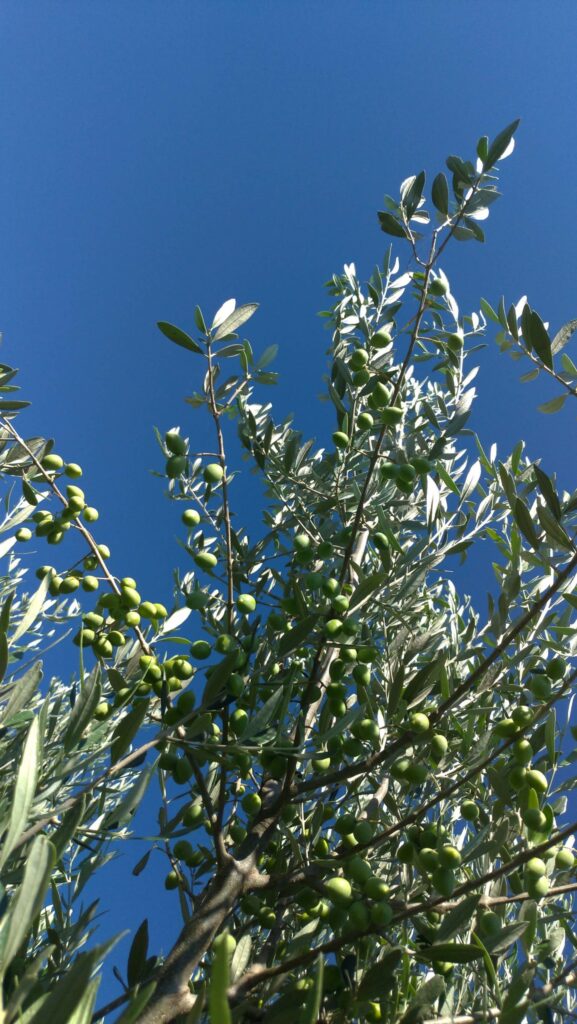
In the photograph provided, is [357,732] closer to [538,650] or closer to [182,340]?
[538,650]

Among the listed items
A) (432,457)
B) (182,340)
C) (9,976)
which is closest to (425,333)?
(432,457)

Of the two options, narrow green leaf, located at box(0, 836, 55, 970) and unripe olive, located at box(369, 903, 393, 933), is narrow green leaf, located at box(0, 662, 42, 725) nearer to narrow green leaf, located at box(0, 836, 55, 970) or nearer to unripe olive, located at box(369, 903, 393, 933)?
narrow green leaf, located at box(0, 836, 55, 970)

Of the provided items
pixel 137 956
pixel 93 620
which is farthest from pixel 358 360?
pixel 137 956

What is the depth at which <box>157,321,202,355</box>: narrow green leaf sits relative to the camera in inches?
78.7

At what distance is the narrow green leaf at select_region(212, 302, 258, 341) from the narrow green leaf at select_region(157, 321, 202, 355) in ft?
0.38

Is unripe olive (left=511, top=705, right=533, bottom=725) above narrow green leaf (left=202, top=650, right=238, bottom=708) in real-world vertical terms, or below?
below

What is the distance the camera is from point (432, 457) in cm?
260

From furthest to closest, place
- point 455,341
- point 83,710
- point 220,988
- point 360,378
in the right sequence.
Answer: point 455,341 < point 360,378 < point 83,710 < point 220,988

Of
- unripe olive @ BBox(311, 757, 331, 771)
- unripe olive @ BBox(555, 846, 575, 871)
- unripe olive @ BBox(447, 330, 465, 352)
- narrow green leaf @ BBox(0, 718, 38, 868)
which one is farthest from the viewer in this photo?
unripe olive @ BBox(447, 330, 465, 352)

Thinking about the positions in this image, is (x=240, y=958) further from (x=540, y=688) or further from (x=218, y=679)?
(x=540, y=688)

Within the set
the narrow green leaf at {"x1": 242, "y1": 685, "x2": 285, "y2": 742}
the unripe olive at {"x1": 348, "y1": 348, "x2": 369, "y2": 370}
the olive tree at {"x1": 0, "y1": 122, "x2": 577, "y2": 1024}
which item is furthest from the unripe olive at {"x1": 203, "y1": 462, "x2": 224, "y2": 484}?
the narrow green leaf at {"x1": 242, "y1": 685, "x2": 285, "y2": 742}

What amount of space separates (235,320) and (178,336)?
0.88ft

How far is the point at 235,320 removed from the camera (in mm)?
2221

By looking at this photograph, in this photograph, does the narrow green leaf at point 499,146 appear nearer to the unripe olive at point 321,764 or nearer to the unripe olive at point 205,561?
the unripe olive at point 205,561
